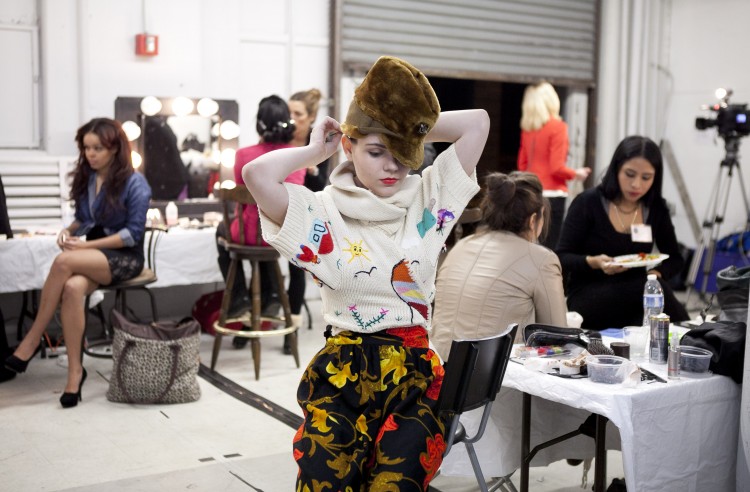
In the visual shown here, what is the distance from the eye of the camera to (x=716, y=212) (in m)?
7.55

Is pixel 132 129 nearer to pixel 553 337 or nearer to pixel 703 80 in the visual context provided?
pixel 553 337

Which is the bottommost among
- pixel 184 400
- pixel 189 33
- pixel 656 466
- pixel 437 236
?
pixel 184 400

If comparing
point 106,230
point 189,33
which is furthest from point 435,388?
point 189,33

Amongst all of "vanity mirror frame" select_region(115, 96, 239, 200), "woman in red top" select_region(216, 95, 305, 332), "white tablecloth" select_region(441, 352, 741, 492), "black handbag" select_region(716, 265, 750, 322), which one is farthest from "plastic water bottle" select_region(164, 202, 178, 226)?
"black handbag" select_region(716, 265, 750, 322)

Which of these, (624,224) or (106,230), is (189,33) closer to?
(106,230)

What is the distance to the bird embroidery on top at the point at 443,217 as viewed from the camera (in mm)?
2061

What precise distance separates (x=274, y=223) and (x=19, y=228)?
3882mm

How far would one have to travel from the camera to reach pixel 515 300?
2.91 meters

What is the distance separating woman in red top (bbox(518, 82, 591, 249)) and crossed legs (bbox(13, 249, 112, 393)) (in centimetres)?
355

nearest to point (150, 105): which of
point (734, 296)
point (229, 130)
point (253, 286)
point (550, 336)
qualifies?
point (229, 130)

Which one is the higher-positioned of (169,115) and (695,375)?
(169,115)

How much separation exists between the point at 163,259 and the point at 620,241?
264cm

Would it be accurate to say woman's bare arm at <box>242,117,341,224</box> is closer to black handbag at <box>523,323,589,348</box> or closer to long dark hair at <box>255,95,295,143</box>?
black handbag at <box>523,323,589,348</box>

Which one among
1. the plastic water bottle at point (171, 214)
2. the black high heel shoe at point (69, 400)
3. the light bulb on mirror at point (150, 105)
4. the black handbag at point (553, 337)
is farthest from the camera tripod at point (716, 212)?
the black high heel shoe at point (69, 400)
